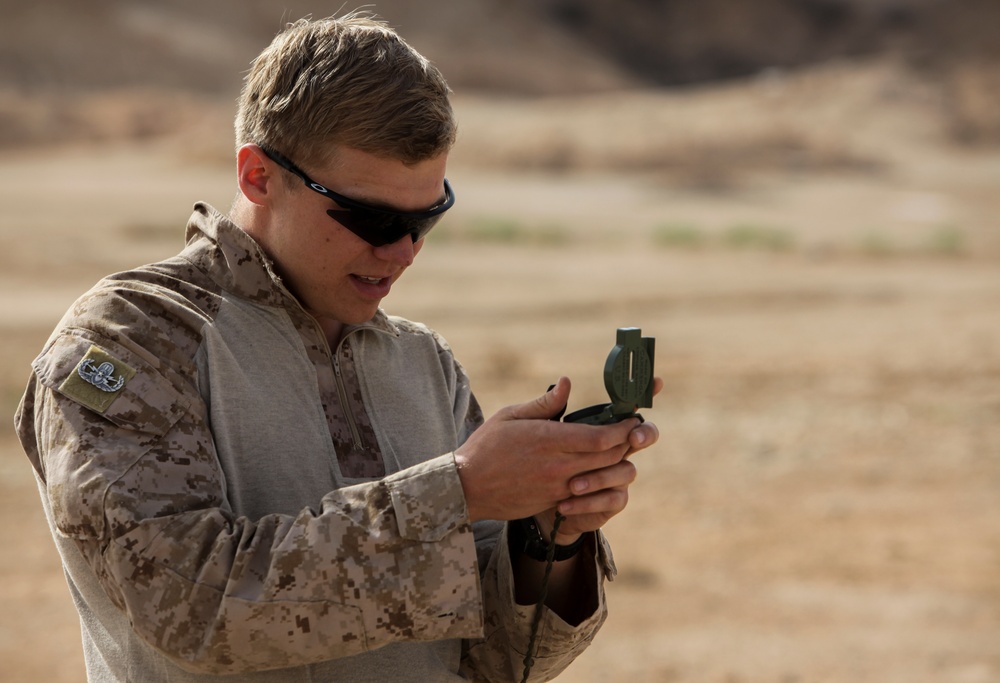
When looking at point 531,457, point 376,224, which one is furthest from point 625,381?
point 376,224

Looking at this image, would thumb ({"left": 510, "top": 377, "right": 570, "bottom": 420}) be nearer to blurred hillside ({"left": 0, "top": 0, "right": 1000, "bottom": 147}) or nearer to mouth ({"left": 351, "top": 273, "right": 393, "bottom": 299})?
mouth ({"left": 351, "top": 273, "right": 393, "bottom": 299})

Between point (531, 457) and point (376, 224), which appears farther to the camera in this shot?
point (376, 224)

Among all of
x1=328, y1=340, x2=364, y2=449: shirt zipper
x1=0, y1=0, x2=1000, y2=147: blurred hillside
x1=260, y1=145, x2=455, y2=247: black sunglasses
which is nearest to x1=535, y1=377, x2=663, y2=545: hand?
x1=328, y1=340, x2=364, y2=449: shirt zipper

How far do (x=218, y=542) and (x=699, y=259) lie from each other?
61.7ft

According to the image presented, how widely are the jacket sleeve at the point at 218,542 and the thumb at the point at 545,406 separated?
0.12 m

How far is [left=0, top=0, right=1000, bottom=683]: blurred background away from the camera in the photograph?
684cm

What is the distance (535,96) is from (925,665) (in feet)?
120

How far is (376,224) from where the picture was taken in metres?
1.96

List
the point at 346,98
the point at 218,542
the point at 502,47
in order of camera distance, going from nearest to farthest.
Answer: the point at 218,542
the point at 346,98
the point at 502,47

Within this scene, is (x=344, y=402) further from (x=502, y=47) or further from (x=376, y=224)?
(x=502, y=47)

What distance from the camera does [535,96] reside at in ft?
135

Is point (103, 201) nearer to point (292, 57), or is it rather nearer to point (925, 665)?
point (925, 665)

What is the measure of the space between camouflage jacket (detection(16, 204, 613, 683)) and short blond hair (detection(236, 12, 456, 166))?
0.20 meters

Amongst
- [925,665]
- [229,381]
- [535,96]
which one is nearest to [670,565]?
[925,665]
